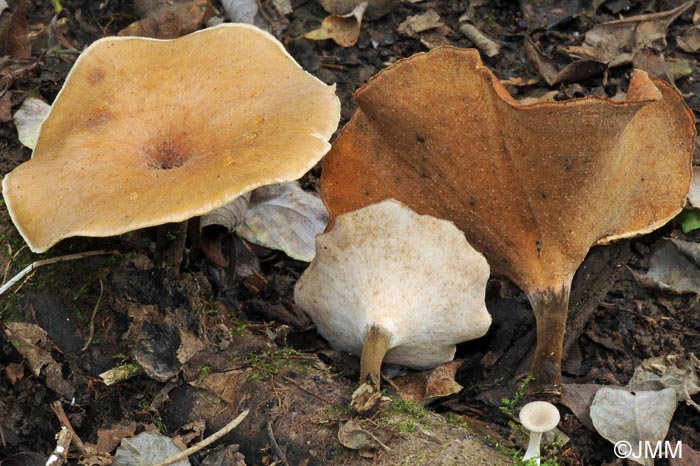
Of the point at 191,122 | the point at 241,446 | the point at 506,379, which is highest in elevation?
the point at 191,122

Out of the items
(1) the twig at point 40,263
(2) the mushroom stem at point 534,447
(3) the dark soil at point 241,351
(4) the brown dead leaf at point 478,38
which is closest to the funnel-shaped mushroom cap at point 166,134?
(1) the twig at point 40,263

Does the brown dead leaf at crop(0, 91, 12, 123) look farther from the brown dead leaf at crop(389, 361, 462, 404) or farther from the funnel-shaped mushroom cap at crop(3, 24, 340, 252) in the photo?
the brown dead leaf at crop(389, 361, 462, 404)

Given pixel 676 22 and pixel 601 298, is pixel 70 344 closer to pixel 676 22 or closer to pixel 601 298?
pixel 601 298

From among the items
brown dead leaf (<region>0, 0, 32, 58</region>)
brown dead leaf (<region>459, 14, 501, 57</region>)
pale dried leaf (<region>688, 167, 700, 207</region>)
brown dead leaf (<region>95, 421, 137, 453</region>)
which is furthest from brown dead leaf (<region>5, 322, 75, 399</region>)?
brown dead leaf (<region>459, 14, 501, 57</region>)

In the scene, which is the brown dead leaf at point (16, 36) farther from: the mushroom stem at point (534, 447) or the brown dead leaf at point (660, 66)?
the brown dead leaf at point (660, 66)

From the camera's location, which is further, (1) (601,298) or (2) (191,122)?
(1) (601,298)

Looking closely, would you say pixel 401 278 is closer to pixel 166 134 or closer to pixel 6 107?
pixel 166 134

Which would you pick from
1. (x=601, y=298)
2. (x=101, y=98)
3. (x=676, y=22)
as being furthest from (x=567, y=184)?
(x=676, y=22)

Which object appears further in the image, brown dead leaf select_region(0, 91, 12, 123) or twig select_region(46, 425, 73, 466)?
brown dead leaf select_region(0, 91, 12, 123)
